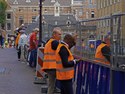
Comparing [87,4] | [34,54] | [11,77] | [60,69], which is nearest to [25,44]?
[34,54]

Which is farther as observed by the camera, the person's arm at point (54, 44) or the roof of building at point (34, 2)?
the roof of building at point (34, 2)

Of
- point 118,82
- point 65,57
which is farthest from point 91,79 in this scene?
point 118,82

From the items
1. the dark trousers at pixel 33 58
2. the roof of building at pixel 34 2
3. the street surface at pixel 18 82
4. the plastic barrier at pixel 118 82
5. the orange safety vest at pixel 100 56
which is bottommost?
the street surface at pixel 18 82

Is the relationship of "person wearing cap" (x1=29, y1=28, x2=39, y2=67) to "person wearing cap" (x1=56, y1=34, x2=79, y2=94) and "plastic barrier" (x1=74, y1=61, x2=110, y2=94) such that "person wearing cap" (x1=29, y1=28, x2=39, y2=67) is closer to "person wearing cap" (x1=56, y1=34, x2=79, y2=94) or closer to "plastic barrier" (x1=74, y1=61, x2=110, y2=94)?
"plastic barrier" (x1=74, y1=61, x2=110, y2=94)

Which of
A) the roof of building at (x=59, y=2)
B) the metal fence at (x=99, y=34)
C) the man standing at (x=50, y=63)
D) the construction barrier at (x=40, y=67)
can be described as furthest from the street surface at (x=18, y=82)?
the roof of building at (x=59, y=2)

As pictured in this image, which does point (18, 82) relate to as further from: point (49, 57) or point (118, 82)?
point (118, 82)

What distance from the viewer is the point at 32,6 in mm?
175000

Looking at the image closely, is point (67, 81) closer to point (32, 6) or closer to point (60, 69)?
point (60, 69)

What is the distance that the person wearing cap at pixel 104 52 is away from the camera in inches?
409

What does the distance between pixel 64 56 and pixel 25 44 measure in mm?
17781

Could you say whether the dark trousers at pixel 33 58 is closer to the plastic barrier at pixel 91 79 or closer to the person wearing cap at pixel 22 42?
the person wearing cap at pixel 22 42

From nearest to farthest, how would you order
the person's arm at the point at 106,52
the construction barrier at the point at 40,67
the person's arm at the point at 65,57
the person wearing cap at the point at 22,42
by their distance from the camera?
1. the person's arm at the point at 106,52
2. the person's arm at the point at 65,57
3. the construction barrier at the point at 40,67
4. the person wearing cap at the point at 22,42

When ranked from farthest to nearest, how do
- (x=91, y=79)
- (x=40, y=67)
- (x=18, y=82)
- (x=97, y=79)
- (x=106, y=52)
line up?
(x=18, y=82) < (x=40, y=67) < (x=91, y=79) < (x=97, y=79) < (x=106, y=52)

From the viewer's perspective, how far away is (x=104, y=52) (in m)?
10.7
